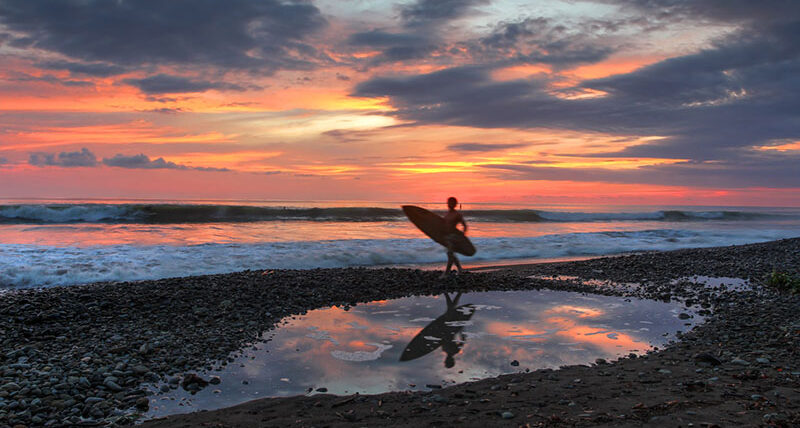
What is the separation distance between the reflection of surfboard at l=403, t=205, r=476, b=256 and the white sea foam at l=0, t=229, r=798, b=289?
2.70 meters

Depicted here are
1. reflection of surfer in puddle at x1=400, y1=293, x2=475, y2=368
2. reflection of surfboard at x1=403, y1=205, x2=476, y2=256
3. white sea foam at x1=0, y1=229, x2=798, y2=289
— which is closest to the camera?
reflection of surfer in puddle at x1=400, y1=293, x2=475, y2=368

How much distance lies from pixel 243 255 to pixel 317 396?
13054 millimetres

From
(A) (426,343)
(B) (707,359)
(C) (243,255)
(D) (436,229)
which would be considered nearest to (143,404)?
(A) (426,343)

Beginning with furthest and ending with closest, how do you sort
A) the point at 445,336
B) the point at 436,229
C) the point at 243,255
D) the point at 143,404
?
the point at 243,255
the point at 436,229
the point at 445,336
the point at 143,404

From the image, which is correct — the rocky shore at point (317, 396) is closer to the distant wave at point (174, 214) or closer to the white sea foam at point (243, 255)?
the white sea foam at point (243, 255)

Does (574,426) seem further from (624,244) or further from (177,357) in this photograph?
(624,244)

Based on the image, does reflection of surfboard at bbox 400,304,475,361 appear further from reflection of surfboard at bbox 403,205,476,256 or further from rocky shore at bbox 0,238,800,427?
reflection of surfboard at bbox 403,205,476,256

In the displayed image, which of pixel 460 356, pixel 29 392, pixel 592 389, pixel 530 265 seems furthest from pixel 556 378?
pixel 530 265

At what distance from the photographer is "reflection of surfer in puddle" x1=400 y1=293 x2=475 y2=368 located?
6875 mm

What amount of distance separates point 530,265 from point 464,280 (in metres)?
5.08

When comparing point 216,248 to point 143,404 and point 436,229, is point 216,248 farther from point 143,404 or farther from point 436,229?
point 143,404

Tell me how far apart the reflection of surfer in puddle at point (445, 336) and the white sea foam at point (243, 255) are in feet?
28.6

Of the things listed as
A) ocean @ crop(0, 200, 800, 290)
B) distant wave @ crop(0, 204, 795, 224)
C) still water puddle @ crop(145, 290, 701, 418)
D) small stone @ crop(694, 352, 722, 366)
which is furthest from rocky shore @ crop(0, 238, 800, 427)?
distant wave @ crop(0, 204, 795, 224)

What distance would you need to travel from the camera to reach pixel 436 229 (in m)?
15.6
